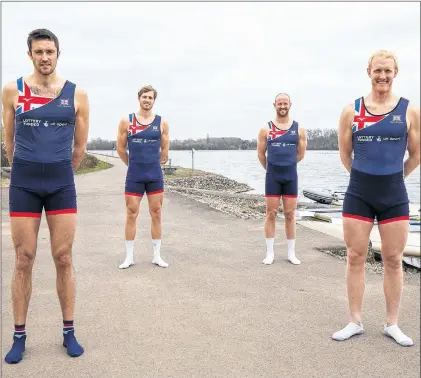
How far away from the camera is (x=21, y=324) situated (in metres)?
3.45

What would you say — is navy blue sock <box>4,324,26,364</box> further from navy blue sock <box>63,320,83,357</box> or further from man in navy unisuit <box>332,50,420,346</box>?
man in navy unisuit <box>332,50,420,346</box>

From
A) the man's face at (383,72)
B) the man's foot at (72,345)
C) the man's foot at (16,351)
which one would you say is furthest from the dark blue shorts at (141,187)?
the man's face at (383,72)

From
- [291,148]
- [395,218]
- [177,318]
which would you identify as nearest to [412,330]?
[395,218]

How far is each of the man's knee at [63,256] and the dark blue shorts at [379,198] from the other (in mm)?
2280

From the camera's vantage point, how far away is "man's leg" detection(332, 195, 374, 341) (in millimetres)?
3787

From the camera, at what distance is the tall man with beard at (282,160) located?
6.24m

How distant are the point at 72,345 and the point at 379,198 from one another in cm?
265

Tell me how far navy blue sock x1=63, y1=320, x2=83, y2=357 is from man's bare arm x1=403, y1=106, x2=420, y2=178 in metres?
2.99

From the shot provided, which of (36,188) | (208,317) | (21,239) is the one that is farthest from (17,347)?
(208,317)

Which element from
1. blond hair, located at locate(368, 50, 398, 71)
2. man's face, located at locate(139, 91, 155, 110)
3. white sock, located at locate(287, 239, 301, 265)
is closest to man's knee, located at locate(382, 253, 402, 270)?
blond hair, located at locate(368, 50, 398, 71)

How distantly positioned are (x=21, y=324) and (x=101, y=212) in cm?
745

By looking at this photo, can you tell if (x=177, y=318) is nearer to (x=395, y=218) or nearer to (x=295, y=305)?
(x=295, y=305)

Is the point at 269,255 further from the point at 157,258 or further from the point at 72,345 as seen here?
the point at 72,345

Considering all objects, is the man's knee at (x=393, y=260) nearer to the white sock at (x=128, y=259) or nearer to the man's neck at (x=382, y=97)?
the man's neck at (x=382, y=97)
